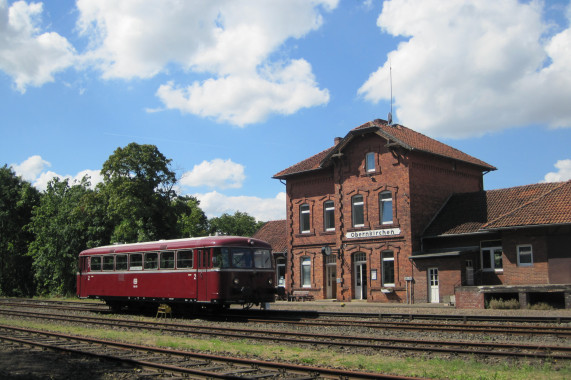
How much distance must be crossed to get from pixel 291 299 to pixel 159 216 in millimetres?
11358

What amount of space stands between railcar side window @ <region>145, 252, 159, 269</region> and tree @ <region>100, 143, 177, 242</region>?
46.5 feet

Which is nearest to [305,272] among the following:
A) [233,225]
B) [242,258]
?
[242,258]

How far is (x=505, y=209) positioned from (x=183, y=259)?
1643cm

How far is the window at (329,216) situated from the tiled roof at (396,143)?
2.40 meters

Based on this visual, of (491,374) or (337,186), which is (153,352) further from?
(337,186)

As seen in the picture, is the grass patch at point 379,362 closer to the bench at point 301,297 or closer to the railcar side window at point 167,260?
the railcar side window at point 167,260

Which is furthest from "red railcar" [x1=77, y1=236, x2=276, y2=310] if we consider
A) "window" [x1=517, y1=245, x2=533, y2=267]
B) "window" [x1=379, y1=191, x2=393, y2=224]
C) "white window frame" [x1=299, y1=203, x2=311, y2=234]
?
"white window frame" [x1=299, y1=203, x2=311, y2=234]

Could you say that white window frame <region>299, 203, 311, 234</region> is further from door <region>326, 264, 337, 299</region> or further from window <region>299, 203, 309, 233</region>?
door <region>326, 264, 337, 299</region>

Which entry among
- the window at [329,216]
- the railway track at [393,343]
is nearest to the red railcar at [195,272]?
the railway track at [393,343]

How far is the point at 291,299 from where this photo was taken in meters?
32.7

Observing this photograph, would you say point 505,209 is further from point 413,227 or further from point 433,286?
point 433,286

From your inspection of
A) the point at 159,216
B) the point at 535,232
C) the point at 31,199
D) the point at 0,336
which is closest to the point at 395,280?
the point at 535,232

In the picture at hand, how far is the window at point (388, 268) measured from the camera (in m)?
29.6

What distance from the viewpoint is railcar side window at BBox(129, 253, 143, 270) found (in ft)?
73.7
